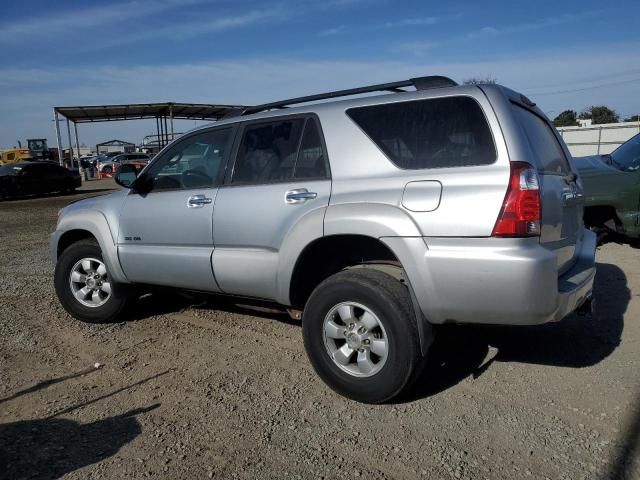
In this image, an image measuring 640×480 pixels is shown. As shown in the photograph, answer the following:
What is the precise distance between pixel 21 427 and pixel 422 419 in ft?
7.98

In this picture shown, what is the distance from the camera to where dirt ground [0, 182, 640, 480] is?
3045 millimetres

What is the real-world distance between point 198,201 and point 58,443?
2014 mm

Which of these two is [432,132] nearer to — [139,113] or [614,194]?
[614,194]

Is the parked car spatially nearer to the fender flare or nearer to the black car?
the black car

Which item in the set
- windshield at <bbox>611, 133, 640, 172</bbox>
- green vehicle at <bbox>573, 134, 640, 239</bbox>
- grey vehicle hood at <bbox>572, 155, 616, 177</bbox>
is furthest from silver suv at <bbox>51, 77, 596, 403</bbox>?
windshield at <bbox>611, 133, 640, 172</bbox>

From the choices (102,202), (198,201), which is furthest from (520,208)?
(102,202)

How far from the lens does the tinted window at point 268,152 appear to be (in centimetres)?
420

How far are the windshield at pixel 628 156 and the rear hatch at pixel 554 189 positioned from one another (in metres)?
4.68

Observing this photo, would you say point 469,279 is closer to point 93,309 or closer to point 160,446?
point 160,446

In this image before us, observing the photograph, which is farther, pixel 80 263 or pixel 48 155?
pixel 48 155

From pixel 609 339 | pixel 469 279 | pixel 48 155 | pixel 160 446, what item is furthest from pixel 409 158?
pixel 48 155

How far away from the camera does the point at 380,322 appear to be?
355 cm

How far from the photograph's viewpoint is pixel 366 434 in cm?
335

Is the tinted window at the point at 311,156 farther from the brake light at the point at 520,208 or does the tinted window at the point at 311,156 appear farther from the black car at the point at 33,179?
the black car at the point at 33,179
